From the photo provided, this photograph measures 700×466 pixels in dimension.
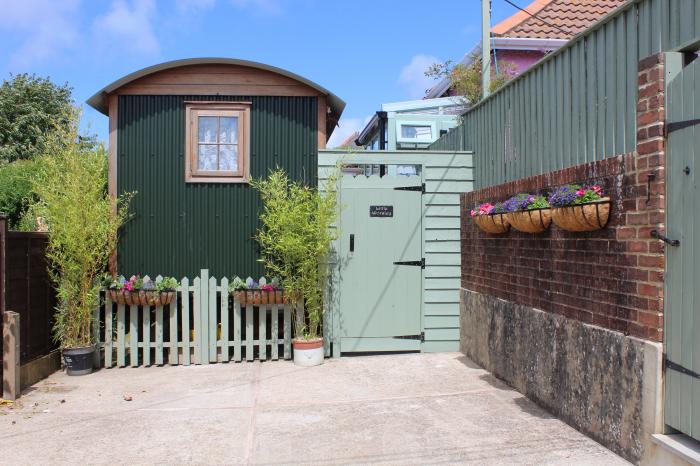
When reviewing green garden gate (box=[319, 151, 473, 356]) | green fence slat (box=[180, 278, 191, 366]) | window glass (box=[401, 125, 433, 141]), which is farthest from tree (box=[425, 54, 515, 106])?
green fence slat (box=[180, 278, 191, 366])

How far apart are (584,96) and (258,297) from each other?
13.6 ft

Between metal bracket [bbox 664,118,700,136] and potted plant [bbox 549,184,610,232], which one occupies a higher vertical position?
metal bracket [bbox 664,118,700,136]

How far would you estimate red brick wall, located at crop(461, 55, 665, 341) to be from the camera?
3535mm

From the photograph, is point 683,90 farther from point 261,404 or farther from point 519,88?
point 261,404

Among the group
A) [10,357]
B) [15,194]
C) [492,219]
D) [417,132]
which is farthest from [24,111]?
[492,219]

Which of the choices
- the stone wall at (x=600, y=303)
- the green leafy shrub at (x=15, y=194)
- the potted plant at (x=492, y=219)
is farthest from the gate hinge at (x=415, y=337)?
the green leafy shrub at (x=15, y=194)

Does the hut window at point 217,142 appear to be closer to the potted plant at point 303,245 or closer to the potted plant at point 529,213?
the potted plant at point 303,245

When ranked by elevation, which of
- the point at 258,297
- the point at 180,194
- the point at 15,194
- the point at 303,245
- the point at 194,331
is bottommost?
the point at 194,331

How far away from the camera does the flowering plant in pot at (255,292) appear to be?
686cm

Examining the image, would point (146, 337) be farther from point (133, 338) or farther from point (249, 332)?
point (249, 332)

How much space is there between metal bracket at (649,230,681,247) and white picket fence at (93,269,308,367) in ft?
14.6

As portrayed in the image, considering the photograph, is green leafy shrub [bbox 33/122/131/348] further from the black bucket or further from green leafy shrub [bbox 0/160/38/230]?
green leafy shrub [bbox 0/160/38/230]

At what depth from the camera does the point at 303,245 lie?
6672 millimetres

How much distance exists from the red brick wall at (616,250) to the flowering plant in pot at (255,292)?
279 cm
